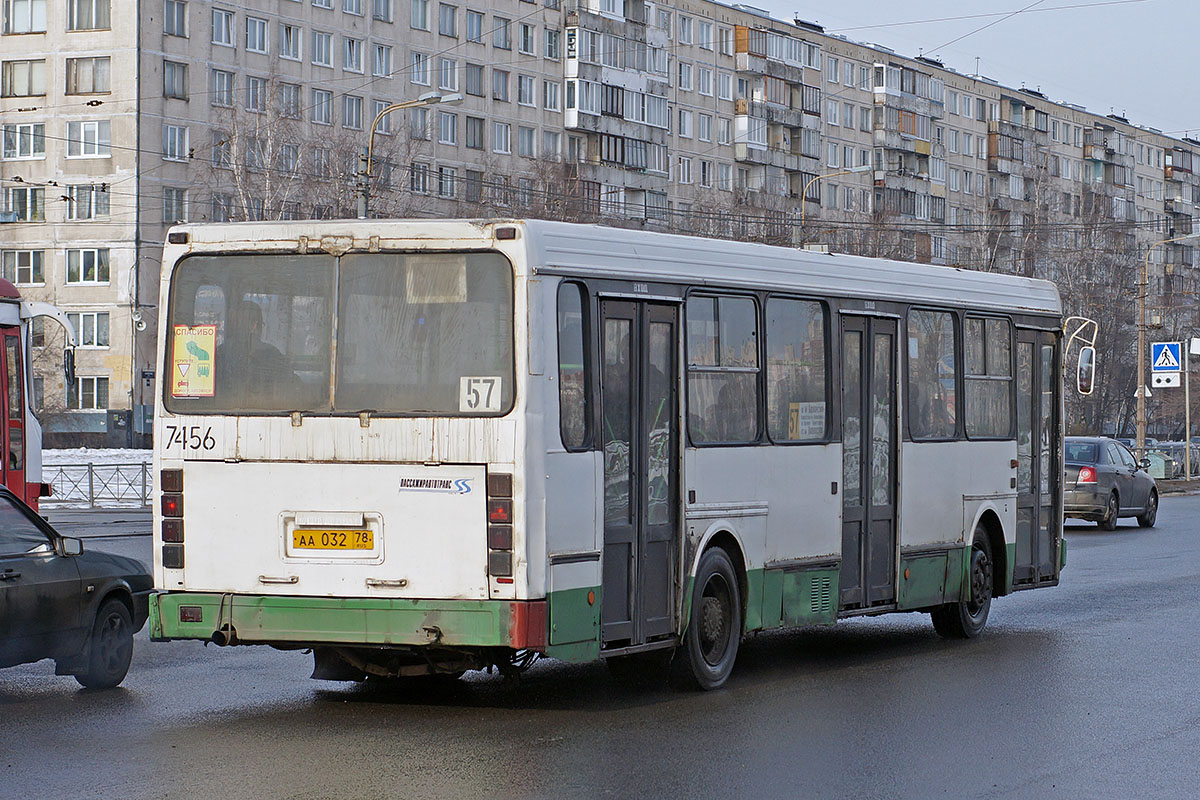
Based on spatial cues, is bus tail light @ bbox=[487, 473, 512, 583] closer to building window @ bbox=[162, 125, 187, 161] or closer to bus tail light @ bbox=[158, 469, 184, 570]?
bus tail light @ bbox=[158, 469, 184, 570]

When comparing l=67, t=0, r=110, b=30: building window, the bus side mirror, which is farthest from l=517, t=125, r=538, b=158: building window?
the bus side mirror

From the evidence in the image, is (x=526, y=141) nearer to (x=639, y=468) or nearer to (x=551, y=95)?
(x=551, y=95)

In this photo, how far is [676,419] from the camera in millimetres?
11070

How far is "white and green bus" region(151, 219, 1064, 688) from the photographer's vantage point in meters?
9.77

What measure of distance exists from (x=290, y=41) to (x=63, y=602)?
6650 cm

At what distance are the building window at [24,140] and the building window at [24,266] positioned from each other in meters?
3.64

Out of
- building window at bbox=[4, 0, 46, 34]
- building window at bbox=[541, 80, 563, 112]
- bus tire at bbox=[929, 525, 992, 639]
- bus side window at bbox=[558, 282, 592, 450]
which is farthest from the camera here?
building window at bbox=[541, 80, 563, 112]

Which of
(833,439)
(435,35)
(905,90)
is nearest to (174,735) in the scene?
(833,439)

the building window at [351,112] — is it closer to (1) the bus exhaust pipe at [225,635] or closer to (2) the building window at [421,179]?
(2) the building window at [421,179]

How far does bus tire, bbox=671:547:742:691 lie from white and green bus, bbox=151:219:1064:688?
0.02 meters

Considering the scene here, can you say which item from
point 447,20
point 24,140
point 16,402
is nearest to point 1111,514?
point 16,402

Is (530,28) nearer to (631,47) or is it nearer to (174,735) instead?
(631,47)

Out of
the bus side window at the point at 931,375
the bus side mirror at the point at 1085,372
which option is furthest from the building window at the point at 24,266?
the bus side window at the point at 931,375

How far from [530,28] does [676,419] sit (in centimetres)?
7669
